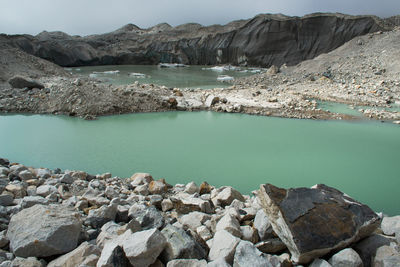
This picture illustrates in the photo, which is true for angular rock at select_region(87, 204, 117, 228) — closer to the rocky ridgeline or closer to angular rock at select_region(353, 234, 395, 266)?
the rocky ridgeline

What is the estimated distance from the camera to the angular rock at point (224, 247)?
1959 millimetres

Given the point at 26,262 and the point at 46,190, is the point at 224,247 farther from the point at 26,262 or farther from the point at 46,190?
the point at 46,190

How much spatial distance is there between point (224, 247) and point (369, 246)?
1077 mm

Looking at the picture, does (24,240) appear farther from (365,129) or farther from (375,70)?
(375,70)

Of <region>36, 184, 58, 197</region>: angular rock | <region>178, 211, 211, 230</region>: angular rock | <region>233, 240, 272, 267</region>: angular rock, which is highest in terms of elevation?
<region>233, 240, 272, 267</region>: angular rock

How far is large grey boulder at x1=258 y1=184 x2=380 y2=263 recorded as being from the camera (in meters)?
1.96

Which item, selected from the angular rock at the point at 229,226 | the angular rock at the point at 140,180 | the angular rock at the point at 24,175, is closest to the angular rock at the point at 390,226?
the angular rock at the point at 229,226

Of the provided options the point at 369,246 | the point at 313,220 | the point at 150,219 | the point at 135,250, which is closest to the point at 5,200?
the point at 150,219

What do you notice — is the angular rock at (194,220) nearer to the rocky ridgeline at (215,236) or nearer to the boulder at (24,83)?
the rocky ridgeline at (215,236)

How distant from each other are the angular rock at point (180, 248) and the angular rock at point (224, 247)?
77 mm

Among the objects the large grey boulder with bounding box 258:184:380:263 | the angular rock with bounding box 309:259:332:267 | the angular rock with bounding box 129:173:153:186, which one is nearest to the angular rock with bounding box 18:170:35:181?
the angular rock with bounding box 129:173:153:186

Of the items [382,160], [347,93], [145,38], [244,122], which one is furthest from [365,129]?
[145,38]

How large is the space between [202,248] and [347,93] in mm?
11793

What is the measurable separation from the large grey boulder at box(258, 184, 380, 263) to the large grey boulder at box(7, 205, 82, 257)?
5.17 feet
